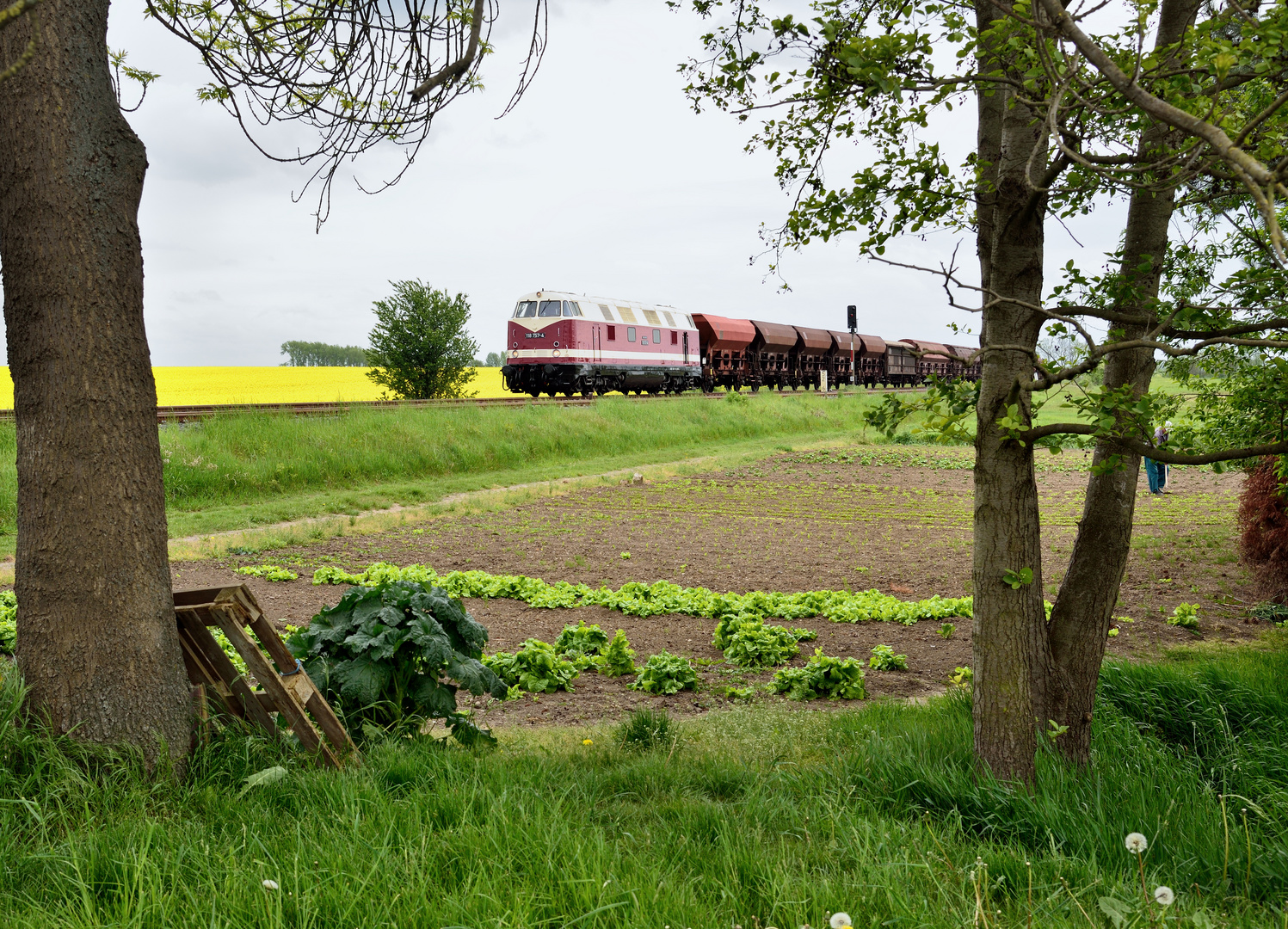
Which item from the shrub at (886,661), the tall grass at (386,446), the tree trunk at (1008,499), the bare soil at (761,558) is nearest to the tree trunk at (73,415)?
the bare soil at (761,558)

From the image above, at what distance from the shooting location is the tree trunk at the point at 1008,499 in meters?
3.56

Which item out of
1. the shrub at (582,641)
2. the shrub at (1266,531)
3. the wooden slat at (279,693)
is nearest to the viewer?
the wooden slat at (279,693)

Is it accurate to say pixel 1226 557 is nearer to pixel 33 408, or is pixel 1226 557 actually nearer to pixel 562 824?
pixel 562 824

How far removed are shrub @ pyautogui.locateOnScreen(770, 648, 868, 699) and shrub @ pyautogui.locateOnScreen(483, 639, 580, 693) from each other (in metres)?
1.49

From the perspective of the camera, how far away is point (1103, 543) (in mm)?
4105

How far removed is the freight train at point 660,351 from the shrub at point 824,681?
15970mm

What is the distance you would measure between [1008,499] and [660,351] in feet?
104

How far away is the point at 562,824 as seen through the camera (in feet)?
9.36

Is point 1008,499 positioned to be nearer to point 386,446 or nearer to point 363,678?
point 363,678

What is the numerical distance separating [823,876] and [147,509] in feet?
9.42

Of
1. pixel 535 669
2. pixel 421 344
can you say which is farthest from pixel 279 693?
pixel 421 344

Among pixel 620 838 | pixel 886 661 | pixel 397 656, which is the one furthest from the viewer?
pixel 886 661

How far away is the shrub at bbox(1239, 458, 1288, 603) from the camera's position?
8688 millimetres

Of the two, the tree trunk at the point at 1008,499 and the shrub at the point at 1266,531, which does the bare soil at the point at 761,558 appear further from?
the tree trunk at the point at 1008,499
